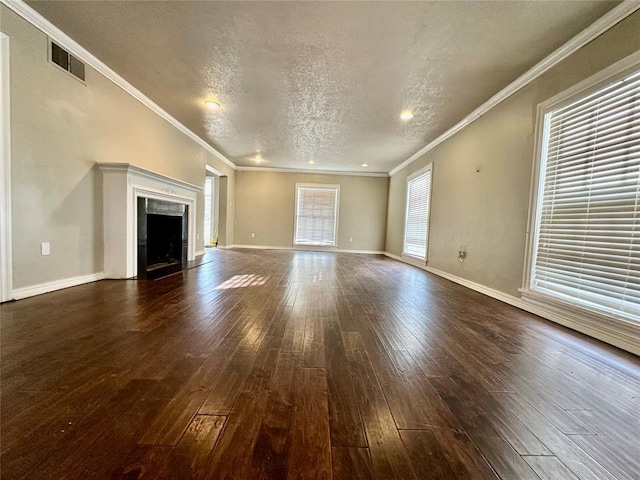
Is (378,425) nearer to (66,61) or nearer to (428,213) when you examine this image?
(66,61)

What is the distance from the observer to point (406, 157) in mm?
6586

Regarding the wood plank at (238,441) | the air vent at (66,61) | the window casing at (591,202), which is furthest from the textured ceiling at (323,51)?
the wood plank at (238,441)

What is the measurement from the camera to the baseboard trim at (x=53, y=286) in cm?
243

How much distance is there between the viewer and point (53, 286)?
2734mm

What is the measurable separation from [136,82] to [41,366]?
352 centimetres

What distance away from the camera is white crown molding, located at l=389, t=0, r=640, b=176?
1.97m

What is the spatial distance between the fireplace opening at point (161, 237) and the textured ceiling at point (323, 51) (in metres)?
1.59

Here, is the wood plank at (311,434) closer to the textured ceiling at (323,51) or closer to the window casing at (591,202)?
the window casing at (591,202)

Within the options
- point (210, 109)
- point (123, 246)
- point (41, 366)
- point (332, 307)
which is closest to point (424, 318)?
point (332, 307)

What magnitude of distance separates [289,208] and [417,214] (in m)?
4.06

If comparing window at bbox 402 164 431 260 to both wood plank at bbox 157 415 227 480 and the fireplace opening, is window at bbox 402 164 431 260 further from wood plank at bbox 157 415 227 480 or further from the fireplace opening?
wood plank at bbox 157 415 227 480

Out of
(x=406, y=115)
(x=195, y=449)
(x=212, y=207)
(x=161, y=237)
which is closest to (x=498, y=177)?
(x=406, y=115)

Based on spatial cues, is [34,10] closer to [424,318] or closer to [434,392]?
[434,392]

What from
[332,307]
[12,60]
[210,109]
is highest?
[210,109]
